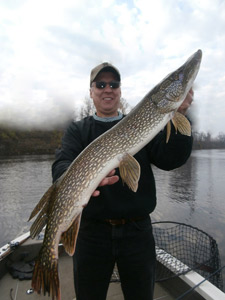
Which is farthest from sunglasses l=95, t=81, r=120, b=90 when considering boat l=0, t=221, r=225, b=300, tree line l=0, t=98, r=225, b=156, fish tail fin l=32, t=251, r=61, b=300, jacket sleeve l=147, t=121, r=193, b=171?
tree line l=0, t=98, r=225, b=156

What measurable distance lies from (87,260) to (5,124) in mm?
42658

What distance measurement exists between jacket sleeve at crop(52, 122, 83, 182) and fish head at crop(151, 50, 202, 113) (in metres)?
0.83

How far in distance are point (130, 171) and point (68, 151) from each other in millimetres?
664

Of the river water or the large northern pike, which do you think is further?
the river water

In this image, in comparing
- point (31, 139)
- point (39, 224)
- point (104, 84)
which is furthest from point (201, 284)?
point (31, 139)

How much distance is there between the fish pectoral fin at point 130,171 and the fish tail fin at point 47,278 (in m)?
0.81

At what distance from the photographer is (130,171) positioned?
1818 mm

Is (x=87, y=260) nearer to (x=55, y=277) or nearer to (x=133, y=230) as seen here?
(x=55, y=277)

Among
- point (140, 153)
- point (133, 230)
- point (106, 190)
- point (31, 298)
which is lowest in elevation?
point (31, 298)

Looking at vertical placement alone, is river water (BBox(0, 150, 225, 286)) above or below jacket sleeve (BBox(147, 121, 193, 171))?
below

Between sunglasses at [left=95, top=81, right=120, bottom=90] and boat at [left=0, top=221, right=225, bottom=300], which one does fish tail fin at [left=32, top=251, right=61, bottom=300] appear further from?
sunglasses at [left=95, top=81, right=120, bottom=90]

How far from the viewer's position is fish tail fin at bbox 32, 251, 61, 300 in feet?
5.07

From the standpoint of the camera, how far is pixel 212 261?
3.05m

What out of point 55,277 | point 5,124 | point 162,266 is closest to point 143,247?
point 55,277
